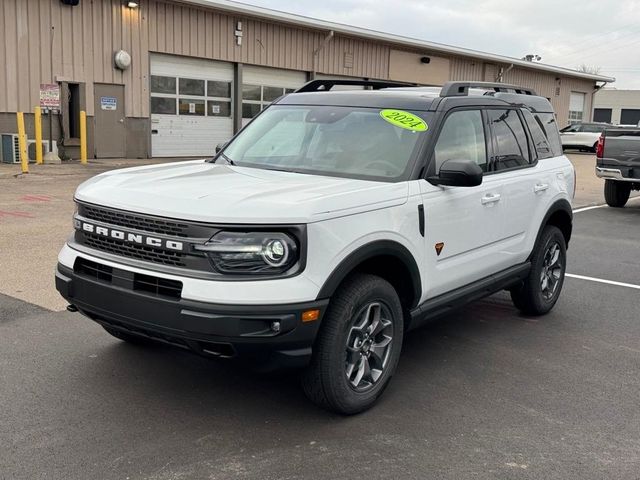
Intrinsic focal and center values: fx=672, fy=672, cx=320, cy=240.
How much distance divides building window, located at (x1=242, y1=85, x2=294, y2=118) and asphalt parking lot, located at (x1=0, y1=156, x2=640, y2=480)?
19.2m

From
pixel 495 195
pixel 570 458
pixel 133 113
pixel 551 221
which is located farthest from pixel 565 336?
pixel 133 113

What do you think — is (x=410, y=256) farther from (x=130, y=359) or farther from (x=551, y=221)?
(x=551, y=221)

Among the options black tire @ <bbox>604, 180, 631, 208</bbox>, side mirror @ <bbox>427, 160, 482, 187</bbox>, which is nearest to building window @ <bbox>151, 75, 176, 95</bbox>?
black tire @ <bbox>604, 180, 631, 208</bbox>

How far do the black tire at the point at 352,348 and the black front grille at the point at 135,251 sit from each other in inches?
32.7

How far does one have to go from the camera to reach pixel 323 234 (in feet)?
11.1

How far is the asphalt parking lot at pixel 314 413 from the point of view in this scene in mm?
3273

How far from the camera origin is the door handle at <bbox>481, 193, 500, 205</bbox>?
4.69m

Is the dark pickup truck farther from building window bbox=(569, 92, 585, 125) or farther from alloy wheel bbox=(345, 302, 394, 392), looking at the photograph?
building window bbox=(569, 92, 585, 125)

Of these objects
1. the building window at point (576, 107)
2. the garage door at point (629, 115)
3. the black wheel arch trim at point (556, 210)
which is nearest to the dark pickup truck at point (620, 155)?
the black wheel arch trim at point (556, 210)

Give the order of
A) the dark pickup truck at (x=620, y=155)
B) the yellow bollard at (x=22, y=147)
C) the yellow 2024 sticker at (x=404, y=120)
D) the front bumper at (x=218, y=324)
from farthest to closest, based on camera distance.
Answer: the yellow bollard at (x=22, y=147), the dark pickup truck at (x=620, y=155), the yellow 2024 sticker at (x=404, y=120), the front bumper at (x=218, y=324)

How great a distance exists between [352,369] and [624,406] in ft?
5.68

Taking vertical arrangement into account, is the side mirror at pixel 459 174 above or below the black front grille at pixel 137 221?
above

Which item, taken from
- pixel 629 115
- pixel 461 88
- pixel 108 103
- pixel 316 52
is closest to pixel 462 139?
pixel 461 88

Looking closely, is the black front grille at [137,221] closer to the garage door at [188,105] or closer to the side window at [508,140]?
the side window at [508,140]
